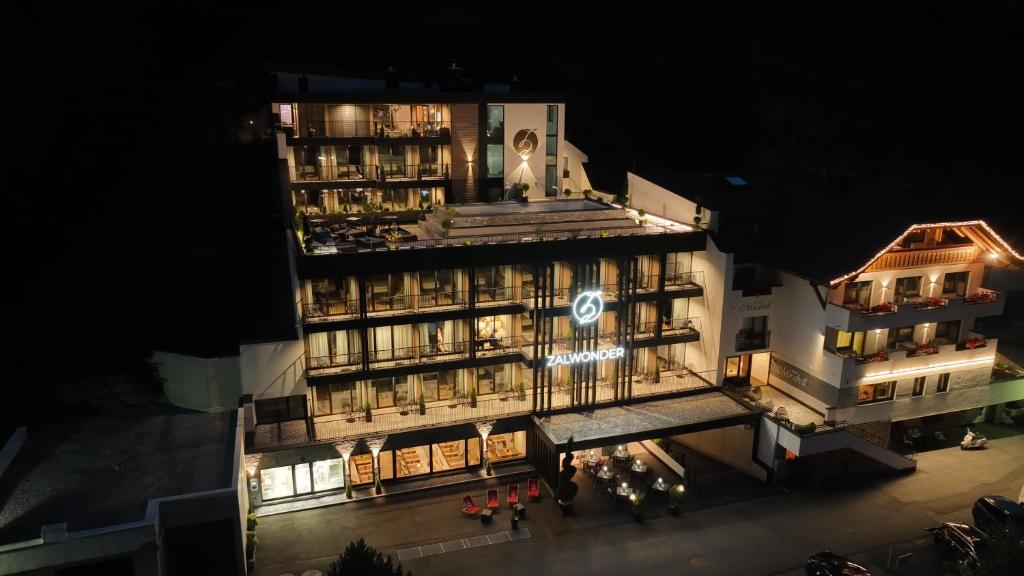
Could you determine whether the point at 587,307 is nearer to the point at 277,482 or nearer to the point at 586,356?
the point at 586,356

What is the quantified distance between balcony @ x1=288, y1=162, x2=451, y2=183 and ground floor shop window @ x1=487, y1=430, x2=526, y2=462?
18.0m

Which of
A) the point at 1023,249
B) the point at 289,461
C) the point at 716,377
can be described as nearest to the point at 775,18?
the point at 1023,249

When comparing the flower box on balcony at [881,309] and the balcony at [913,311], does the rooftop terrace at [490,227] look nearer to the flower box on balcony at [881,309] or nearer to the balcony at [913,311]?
the balcony at [913,311]

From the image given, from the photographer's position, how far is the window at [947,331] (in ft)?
121

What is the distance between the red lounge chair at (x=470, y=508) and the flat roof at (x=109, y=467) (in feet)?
33.3

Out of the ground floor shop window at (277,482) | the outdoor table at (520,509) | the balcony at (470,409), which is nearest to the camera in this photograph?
the outdoor table at (520,509)

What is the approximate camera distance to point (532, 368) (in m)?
34.5

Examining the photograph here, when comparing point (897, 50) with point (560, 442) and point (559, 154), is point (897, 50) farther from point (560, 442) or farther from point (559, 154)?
point (560, 442)

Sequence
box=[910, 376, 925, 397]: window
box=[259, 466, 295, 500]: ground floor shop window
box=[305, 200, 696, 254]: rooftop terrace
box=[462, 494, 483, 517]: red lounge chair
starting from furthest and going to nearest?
1. box=[910, 376, 925, 397]: window
2. box=[305, 200, 696, 254]: rooftop terrace
3. box=[259, 466, 295, 500]: ground floor shop window
4. box=[462, 494, 483, 517]: red lounge chair

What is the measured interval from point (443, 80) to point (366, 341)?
76.8ft

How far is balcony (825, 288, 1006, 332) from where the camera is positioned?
33.3m

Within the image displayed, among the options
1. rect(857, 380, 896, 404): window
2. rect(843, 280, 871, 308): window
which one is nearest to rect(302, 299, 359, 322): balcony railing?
rect(843, 280, 871, 308): window

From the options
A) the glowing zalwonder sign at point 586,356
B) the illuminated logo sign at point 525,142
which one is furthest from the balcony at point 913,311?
the illuminated logo sign at point 525,142

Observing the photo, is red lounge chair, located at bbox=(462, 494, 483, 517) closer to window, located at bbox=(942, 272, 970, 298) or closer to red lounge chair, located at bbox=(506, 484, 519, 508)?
red lounge chair, located at bbox=(506, 484, 519, 508)
